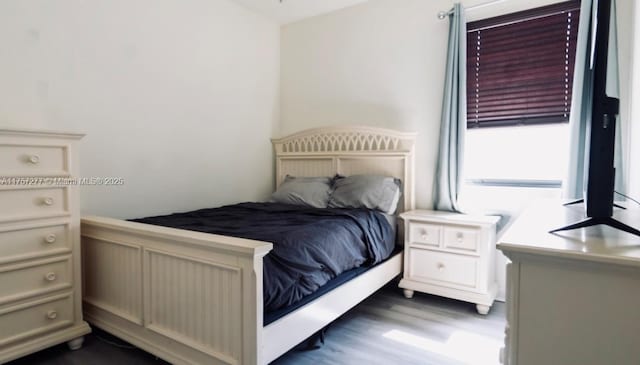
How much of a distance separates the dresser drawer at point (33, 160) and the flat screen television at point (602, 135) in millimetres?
2269

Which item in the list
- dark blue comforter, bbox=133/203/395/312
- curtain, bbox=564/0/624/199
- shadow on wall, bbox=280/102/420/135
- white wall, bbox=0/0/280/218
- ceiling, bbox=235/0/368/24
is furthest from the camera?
ceiling, bbox=235/0/368/24

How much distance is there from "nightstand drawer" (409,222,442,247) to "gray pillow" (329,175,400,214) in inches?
9.3

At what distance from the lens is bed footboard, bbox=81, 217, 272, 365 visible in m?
1.46

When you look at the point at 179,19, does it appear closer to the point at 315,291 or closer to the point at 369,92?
the point at 369,92

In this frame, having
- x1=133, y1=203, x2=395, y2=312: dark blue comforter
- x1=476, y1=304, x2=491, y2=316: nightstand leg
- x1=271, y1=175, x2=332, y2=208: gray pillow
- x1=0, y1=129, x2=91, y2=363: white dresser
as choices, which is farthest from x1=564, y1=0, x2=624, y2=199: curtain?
x1=0, y1=129, x2=91, y2=363: white dresser

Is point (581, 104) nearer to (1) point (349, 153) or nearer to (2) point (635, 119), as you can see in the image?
(2) point (635, 119)

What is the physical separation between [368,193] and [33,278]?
7.00 ft

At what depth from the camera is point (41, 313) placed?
186 cm

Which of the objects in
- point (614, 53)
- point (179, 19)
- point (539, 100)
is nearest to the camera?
point (614, 53)

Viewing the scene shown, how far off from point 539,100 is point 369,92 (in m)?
1.35

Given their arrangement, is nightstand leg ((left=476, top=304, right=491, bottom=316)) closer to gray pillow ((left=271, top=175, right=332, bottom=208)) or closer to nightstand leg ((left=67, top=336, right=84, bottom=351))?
gray pillow ((left=271, top=175, right=332, bottom=208))

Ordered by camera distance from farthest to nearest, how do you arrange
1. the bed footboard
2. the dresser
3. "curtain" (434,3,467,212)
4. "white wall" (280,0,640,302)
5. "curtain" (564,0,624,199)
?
"white wall" (280,0,640,302) → "curtain" (434,3,467,212) → "curtain" (564,0,624,199) → the bed footboard → the dresser

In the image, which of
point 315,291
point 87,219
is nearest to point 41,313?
point 87,219

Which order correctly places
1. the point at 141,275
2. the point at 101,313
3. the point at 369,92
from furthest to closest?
the point at 369,92
the point at 101,313
the point at 141,275
